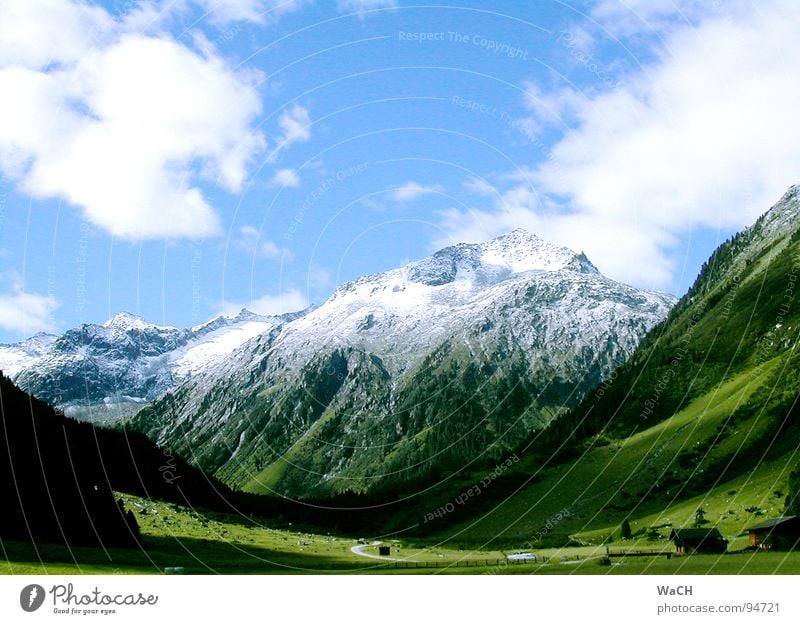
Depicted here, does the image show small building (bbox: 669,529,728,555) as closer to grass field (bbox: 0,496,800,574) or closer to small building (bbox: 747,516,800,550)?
small building (bbox: 747,516,800,550)

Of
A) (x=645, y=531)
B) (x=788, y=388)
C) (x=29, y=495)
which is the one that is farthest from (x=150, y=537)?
(x=788, y=388)

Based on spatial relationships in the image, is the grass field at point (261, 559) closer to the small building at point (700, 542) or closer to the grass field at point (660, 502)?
the small building at point (700, 542)

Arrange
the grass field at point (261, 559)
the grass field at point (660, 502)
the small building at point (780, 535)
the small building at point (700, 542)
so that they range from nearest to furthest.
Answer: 1. the grass field at point (261, 559)
2. the small building at point (780, 535)
3. the small building at point (700, 542)
4. the grass field at point (660, 502)

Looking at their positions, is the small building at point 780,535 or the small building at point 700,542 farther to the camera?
the small building at point 700,542

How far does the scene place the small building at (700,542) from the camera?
327 feet

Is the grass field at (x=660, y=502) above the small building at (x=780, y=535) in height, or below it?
above

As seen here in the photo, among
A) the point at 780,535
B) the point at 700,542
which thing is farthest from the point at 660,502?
the point at 780,535

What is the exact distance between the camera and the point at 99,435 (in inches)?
6191

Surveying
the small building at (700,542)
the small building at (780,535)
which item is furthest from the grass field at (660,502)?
the small building at (780,535)

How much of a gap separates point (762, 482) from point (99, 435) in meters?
137

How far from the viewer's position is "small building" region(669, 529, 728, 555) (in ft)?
327
